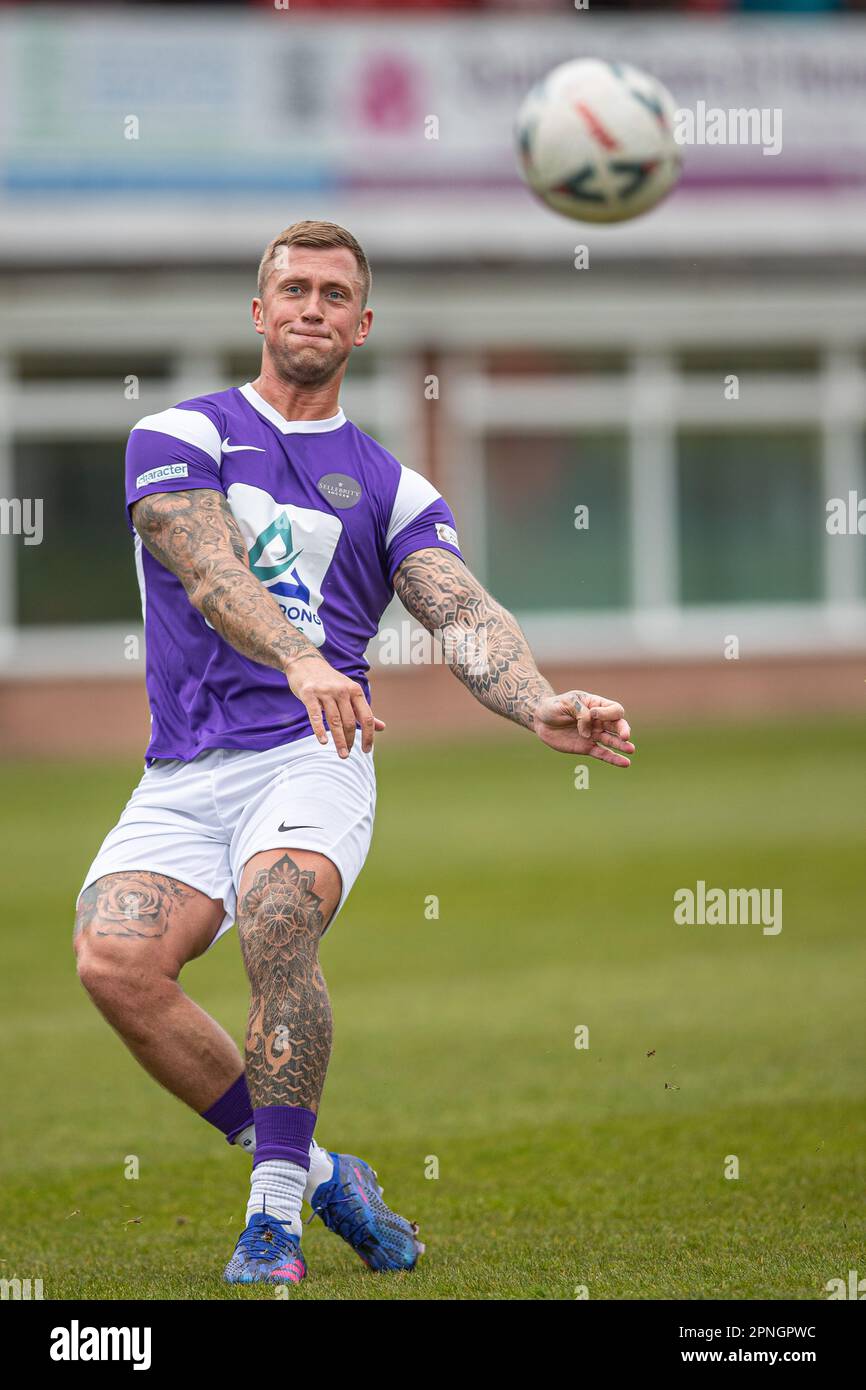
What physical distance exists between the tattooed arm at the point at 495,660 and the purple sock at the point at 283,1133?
1.09 m

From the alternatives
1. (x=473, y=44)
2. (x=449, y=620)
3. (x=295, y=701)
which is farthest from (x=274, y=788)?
(x=473, y=44)

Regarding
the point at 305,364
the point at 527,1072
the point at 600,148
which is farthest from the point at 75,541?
the point at 305,364

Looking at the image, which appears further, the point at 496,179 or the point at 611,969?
the point at 496,179

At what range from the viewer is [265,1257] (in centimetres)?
464

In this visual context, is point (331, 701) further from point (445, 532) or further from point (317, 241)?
point (317, 241)

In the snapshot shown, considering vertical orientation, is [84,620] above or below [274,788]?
above

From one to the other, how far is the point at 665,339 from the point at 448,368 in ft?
8.23

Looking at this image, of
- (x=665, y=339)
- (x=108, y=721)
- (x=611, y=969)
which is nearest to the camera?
(x=611, y=969)

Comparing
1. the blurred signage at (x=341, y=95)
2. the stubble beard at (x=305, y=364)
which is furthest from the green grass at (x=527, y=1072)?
the blurred signage at (x=341, y=95)

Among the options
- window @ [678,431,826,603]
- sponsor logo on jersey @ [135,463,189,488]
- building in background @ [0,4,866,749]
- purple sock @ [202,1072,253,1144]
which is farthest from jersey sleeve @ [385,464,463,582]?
window @ [678,431,826,603]

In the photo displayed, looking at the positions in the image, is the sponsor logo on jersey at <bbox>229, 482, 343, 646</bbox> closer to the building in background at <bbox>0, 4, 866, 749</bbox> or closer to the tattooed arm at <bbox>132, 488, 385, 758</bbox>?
the tattooed arm at <bbox>132, 488, 385, 758</bbox>

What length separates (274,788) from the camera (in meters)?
5.02

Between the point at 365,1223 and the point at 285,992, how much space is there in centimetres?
68

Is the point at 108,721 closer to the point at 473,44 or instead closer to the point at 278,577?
the point at 473,44
